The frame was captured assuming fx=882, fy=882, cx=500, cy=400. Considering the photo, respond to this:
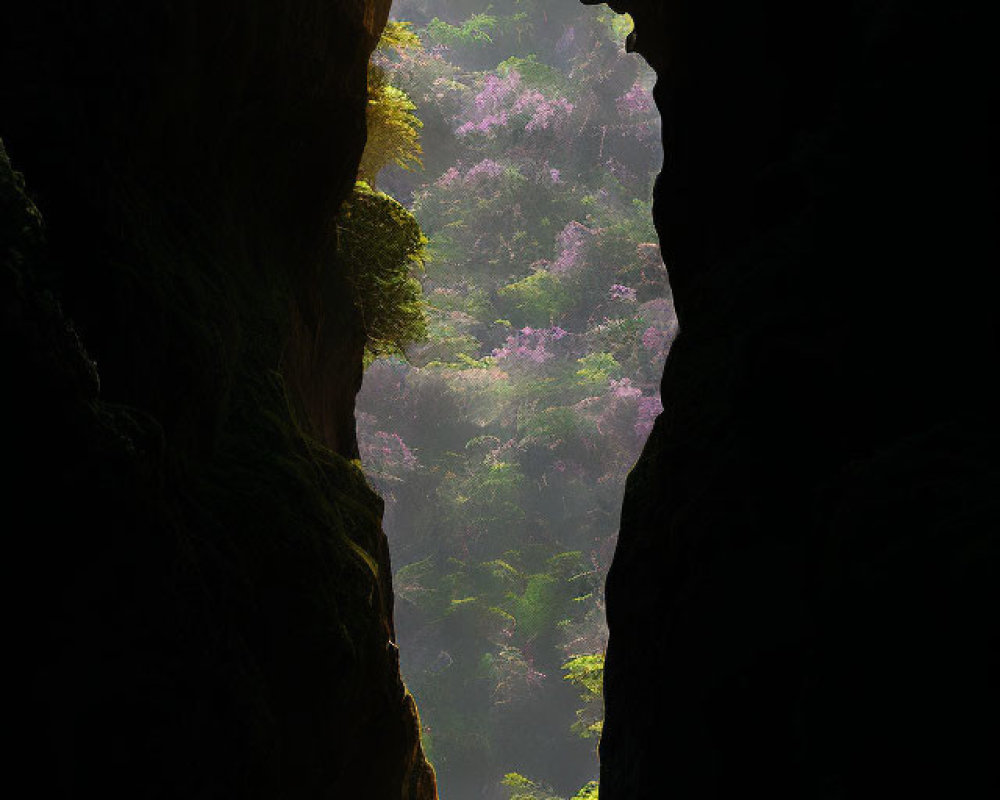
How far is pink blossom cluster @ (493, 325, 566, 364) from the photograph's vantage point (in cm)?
3087

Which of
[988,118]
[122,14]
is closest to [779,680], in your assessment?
[988,118]

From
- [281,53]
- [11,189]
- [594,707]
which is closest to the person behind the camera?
[11,189]

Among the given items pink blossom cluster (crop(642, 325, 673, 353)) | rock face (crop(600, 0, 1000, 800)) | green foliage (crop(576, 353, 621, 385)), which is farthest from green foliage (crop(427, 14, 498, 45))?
rock face (crop(600, 0, 1000, 800))

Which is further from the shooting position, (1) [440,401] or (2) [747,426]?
(1) [440,401]

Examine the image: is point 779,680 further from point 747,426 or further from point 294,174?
point 294,174

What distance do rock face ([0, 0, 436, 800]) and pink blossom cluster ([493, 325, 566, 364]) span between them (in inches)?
951

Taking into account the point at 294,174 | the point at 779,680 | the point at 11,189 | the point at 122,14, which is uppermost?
the point at 294,174

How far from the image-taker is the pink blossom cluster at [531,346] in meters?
30.9

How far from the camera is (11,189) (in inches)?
108

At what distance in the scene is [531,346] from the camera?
31.9 meters

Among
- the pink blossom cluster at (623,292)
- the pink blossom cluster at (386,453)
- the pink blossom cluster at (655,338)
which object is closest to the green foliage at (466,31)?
the pink blossom cluster at (623,292)

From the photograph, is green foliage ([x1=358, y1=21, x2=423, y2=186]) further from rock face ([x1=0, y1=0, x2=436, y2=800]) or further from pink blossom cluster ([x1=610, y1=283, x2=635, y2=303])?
pink blossom cluster ([x1=610, y1=283, x2=635, y2=303])

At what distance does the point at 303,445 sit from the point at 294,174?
229 centimetres

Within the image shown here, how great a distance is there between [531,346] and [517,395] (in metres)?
2.16
